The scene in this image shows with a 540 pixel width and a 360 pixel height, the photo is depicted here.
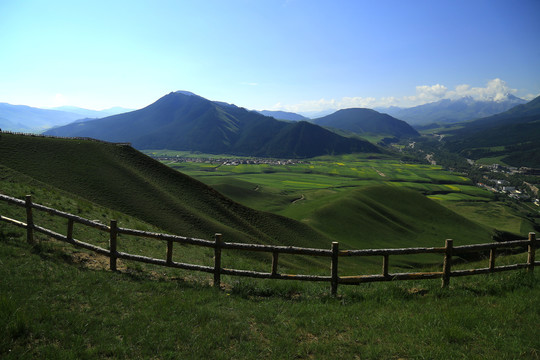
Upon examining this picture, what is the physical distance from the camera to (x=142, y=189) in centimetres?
4672

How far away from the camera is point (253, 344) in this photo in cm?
783

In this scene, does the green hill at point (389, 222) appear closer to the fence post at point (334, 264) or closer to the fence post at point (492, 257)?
the fence post at point (492, 257)

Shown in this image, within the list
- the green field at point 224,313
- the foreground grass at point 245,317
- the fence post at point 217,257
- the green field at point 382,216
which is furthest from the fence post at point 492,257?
the green field at point 382,216

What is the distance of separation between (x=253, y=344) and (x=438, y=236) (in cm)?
8873

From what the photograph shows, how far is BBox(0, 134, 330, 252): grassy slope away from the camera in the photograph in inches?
1583

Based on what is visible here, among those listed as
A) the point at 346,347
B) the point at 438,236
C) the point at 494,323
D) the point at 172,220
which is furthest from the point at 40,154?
the point at 438,236

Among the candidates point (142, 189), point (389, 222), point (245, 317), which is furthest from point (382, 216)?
point (245, 317)

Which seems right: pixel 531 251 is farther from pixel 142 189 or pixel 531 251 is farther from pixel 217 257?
pixel 142 189

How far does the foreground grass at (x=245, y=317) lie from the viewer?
739 cm

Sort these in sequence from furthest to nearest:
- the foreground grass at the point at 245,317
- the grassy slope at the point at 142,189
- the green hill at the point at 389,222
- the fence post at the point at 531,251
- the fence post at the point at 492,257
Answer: the green hill at the point at 389,222
the grassy slope at the point at 142,189
the fence post at the point at 531,251
the fence post at the point at 492,257
the foreground grass at the point at 245,317

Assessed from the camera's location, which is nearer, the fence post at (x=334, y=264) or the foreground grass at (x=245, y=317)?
the foreground grass at (x=245, y=317)

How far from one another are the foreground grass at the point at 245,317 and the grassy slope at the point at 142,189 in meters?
27.7

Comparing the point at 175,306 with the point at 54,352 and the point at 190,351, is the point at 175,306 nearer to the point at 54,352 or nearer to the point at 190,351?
the point at 190,351

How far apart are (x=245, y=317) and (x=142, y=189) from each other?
140 ft
